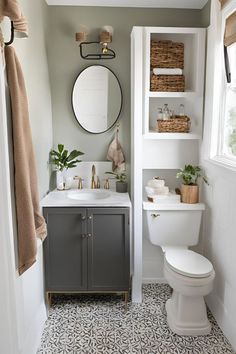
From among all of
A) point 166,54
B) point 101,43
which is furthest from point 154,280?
point 101,43

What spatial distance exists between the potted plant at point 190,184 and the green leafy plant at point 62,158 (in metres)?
0.93

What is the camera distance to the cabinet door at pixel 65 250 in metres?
2.42

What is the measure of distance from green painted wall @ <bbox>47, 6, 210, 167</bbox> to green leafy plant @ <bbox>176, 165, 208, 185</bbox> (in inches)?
25.6

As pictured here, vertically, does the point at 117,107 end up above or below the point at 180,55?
below

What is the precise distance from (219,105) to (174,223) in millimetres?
1012

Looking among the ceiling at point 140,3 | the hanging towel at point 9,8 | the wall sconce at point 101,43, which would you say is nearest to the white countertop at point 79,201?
the wall sconce at point 101,43

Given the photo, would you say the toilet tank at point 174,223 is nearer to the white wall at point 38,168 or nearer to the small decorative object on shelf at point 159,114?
the small decorative object on shelf at point 159,114

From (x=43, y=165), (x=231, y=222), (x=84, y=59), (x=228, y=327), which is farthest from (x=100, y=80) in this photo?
(x=228, y=327)

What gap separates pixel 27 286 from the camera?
2000 millimetres

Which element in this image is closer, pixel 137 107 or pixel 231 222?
pixel 231 222

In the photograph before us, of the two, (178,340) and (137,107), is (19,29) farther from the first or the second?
(178,340)

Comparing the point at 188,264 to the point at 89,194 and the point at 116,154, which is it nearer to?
the point at 89,194

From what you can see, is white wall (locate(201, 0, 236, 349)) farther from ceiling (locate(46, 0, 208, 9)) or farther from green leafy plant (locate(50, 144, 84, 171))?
green leafy plant (locate(50, 144, 84, 171))

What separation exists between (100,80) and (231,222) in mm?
1660
